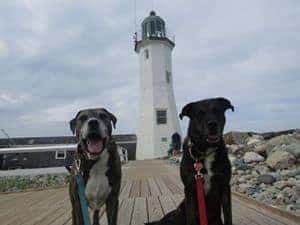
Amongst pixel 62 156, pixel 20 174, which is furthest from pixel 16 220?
pixel 62 156

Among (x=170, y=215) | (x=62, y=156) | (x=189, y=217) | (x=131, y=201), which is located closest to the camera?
(x=189, y=217)

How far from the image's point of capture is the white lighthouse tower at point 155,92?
27.3 m

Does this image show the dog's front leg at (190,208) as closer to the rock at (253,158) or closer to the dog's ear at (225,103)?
the dog's ear at (225,103)

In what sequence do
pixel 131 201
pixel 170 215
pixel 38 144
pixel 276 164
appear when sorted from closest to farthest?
pixel 170 215
pixel 131 201
pixel 276 164
pixel 38 144

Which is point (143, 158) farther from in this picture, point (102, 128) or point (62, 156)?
point (102, 128)

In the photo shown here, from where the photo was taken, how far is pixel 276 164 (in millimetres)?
9547

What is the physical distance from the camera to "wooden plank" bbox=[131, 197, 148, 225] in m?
4.74

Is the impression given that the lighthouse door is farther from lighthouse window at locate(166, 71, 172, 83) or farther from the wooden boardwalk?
the wooden boardwalk

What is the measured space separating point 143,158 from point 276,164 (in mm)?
18965

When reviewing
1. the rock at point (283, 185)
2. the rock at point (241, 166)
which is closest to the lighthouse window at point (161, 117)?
the rock at point (241, 166)

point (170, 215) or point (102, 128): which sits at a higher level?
point (102, 128)

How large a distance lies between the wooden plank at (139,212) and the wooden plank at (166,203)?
0.27 meters

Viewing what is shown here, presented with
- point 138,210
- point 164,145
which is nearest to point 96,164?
point 138,210

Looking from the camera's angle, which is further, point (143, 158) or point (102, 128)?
point (143, 158)
